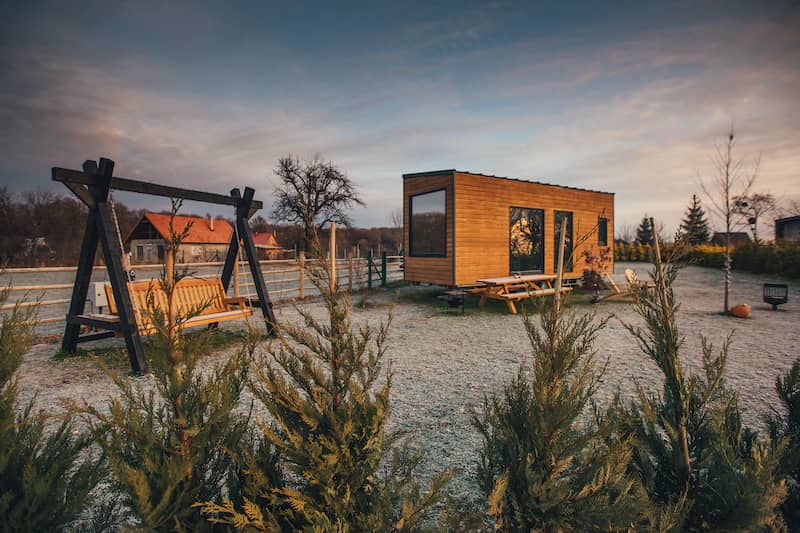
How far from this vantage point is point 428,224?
11.1 metres

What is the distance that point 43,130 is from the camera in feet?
84.1

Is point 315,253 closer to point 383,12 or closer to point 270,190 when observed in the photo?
point 383,12

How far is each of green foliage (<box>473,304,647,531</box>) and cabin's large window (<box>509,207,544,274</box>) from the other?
34.1 ft

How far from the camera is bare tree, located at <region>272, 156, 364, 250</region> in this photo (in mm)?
32969

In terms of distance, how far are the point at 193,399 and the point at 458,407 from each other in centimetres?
299

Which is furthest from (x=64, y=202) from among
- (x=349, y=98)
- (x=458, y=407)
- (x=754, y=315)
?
(x=754, y=315)

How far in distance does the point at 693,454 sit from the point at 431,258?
924 centimetres

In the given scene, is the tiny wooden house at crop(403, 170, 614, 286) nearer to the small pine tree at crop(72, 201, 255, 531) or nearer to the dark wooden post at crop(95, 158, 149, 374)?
the dark wooden post at crop(95, 158, 149, 374)

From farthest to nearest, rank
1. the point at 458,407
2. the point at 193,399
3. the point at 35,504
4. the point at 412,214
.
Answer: the point at 412,214
the point at 458,407
the point at 193,399
the point at 35,504

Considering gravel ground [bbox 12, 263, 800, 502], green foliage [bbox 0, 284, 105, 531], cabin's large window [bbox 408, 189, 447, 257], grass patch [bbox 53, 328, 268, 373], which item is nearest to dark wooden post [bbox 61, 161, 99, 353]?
grass patch [bbox 53, 328, 268, 373]

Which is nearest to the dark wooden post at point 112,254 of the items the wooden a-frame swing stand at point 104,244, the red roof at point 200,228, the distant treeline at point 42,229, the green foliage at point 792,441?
the wooden a-frame swing stand at point 104,244

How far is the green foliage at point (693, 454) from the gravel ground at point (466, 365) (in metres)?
0.30

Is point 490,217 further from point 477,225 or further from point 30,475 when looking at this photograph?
point 30,475

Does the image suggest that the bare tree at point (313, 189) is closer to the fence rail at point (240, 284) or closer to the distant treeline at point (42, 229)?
the distant treeline at point (42, 229)
